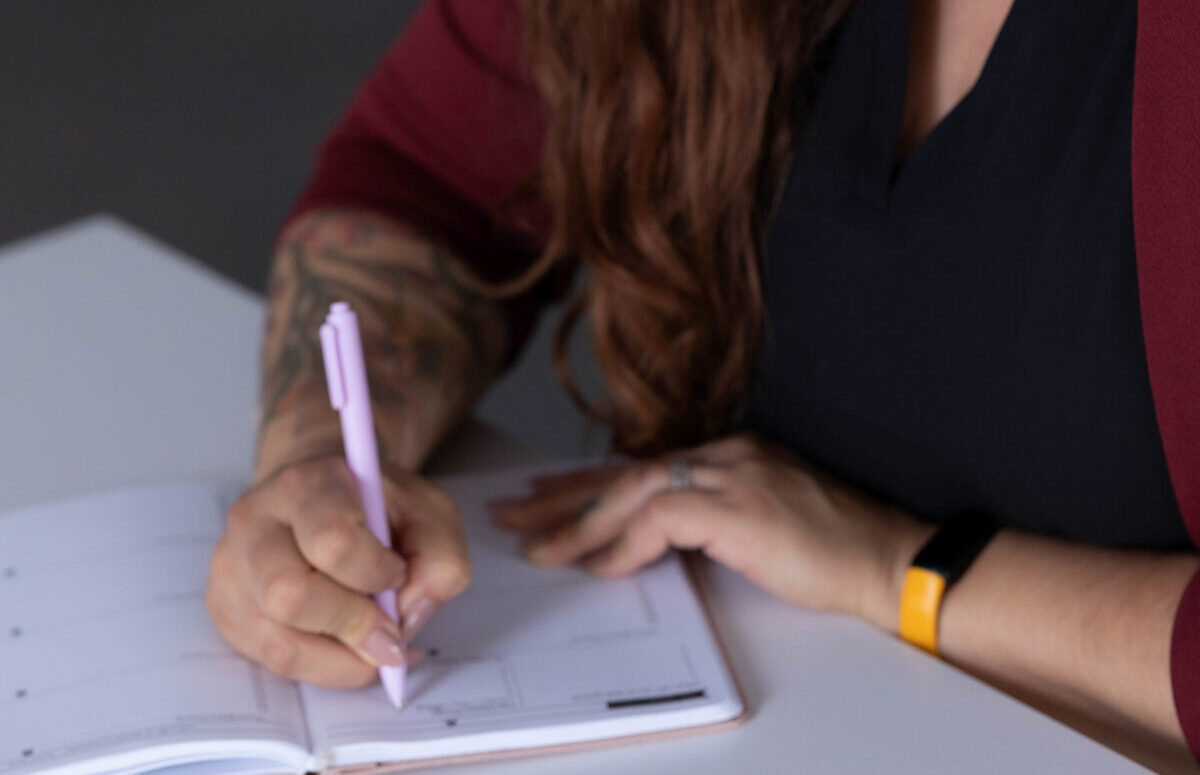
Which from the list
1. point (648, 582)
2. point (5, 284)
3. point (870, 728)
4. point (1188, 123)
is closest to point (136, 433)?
point (5, 284)

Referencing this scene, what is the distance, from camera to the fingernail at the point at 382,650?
783mm

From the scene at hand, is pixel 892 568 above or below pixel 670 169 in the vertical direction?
below

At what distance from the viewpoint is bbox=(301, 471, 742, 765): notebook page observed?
0.78 metres

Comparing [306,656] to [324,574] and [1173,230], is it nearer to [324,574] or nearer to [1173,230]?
[324,574]

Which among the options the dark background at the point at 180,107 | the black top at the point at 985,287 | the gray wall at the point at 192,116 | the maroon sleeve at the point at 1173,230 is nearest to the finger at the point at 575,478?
the black top at the point at 985,287

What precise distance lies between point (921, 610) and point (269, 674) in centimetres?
40

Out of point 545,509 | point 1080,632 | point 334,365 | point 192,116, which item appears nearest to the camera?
point 334,365

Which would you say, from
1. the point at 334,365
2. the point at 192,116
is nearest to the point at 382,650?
the point at 334,365

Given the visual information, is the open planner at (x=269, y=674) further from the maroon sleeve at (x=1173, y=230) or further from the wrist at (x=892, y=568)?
the maroon sleeve at (x=1173, y=230)

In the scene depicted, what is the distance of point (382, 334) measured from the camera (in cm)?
112

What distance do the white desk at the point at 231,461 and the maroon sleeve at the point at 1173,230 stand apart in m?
0.15

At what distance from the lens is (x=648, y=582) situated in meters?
0.95

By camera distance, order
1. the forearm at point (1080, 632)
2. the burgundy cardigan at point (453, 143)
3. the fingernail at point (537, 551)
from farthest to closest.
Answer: the burgundy cardigan at point (453, 143), the fingernail at point (537, 551), the forearm at point (1080, 632)

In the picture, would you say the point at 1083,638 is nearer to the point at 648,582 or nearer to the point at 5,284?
the point at 648,582
